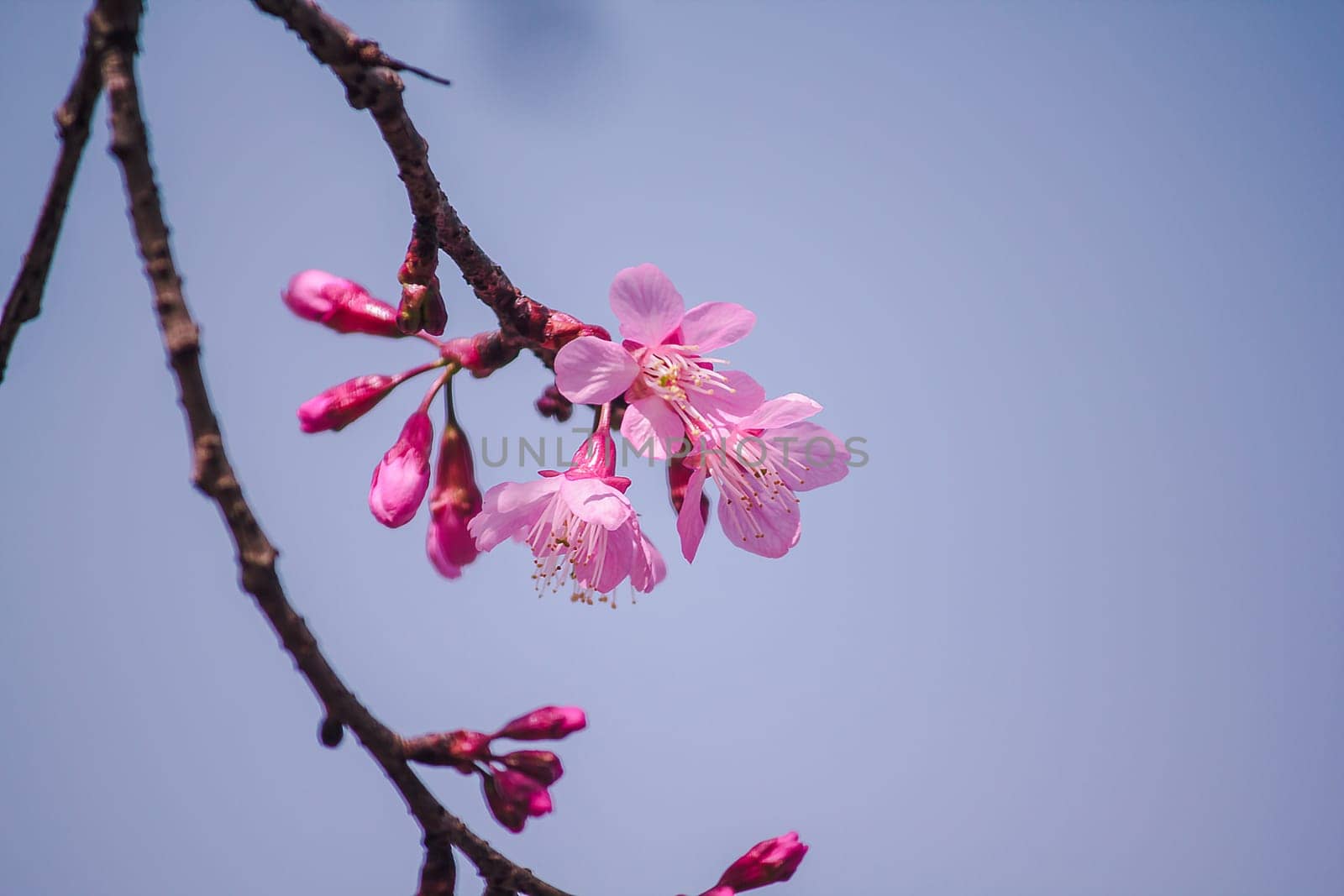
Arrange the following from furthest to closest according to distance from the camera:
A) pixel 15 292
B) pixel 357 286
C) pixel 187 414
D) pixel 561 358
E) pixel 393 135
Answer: pixel 357 286, pixel 561 358, pixel 393 135, pixel 15 292, pixel 187 414

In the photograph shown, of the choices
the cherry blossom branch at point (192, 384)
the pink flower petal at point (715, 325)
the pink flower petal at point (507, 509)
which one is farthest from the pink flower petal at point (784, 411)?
the cherry blossom branch at point (192, 384)

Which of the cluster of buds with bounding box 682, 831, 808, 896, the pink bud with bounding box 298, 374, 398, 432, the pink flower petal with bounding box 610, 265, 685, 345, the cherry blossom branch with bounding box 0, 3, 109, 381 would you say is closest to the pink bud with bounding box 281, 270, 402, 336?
the pink bud with bounding box 298, 374, 398, 432

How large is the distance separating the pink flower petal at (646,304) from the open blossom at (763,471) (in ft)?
0.63

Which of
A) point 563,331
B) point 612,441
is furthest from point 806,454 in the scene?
point 563,331

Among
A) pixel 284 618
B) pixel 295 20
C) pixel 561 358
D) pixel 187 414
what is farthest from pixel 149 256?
pixel 561 358

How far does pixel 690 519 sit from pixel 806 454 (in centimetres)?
24

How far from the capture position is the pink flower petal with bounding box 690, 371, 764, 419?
138cm

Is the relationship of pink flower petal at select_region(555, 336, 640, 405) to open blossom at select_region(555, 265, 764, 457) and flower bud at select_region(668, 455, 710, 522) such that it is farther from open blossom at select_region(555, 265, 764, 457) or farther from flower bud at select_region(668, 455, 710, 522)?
flower bud at select_region(668, 455, 710, 522)

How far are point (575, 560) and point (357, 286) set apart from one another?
1.90 ft

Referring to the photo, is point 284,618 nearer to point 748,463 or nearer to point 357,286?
point 357,286

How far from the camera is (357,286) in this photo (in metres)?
1.38

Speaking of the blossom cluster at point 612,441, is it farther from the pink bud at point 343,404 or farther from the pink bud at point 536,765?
the pink bud at point 536,765

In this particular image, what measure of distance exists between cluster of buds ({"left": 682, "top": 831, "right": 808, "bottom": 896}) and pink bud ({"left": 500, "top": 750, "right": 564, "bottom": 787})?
13.8 inches

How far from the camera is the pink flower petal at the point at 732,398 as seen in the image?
1.38 metres
